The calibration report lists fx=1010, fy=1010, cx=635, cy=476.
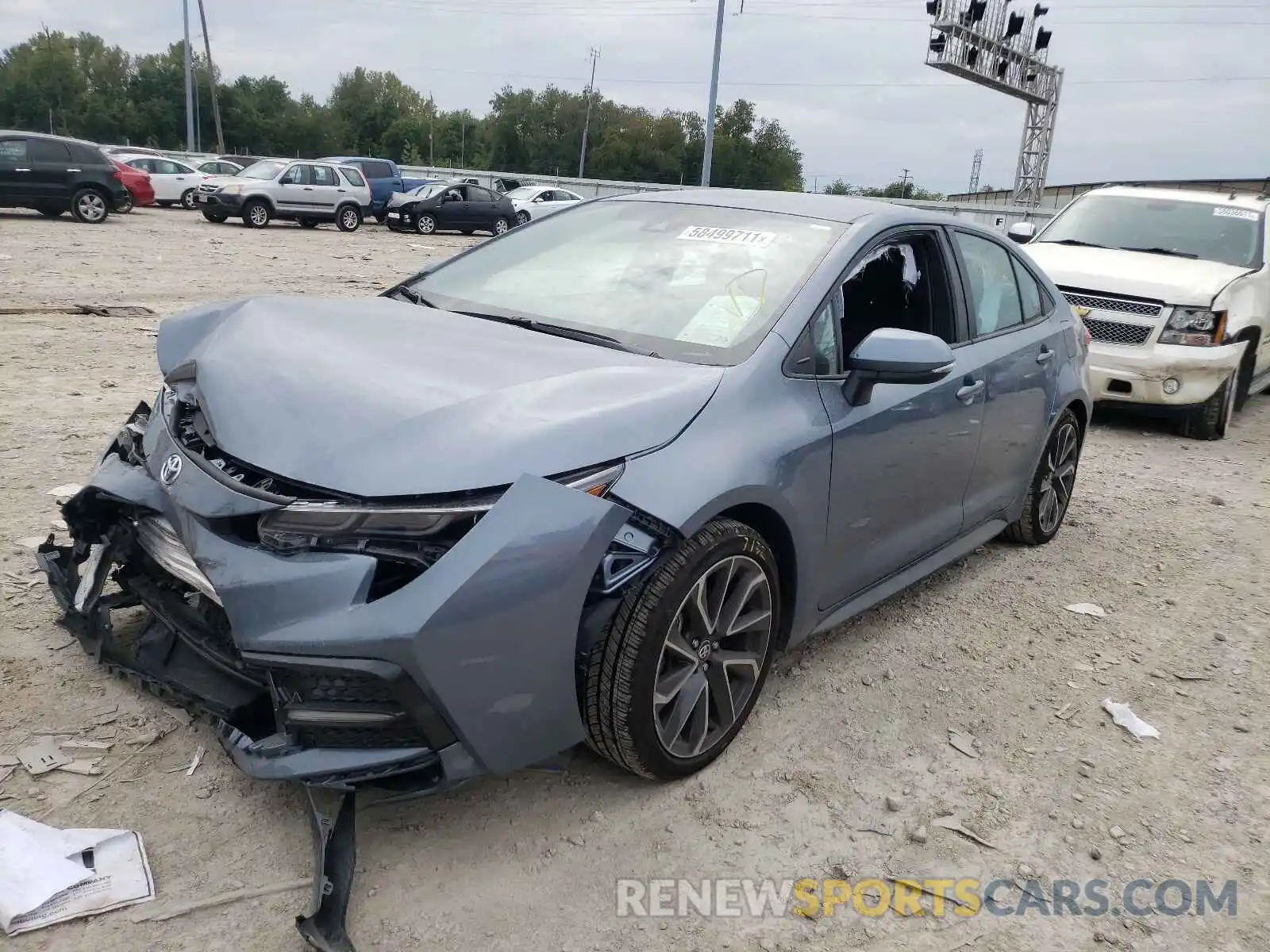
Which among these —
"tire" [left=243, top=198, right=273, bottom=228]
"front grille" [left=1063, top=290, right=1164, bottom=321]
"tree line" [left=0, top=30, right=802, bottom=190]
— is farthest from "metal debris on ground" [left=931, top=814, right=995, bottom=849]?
"tree line" [left=0, top=30, right=802, bottom=190]

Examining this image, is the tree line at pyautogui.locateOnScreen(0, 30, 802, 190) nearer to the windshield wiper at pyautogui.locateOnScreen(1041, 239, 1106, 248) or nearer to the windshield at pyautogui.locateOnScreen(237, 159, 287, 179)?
the windshield at pyautogui.locateOnScreen(237, 159, 287, 179)

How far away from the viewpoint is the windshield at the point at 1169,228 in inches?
Answer: 325

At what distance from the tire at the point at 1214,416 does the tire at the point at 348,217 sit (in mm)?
19064

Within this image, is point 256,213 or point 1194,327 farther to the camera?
point 256,213

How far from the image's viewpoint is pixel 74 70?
243 feet

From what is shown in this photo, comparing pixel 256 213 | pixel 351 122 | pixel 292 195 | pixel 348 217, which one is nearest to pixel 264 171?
pixel 292 195

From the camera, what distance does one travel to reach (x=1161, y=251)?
27.1ft

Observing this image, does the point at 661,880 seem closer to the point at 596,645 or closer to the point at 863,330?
the point at 596,645

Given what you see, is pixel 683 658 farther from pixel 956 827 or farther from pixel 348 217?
pixel 348 217

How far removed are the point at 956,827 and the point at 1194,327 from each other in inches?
237

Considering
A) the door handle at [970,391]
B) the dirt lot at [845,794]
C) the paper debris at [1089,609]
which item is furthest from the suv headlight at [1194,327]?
the door handle at [970,391]

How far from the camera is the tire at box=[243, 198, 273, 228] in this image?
21.3 meters

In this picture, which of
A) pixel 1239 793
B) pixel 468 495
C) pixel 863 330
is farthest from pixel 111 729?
pixel 1239 793

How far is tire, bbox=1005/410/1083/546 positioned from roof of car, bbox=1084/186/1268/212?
491 centimetres
